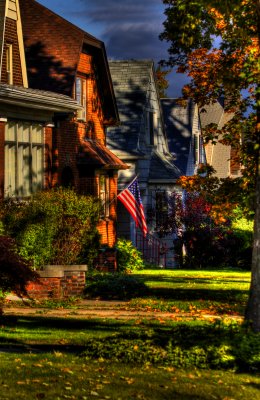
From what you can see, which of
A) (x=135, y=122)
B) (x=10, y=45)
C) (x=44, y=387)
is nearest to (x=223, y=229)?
(x=135, y=122)

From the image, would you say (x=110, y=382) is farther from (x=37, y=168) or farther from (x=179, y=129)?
(x=179, y=129)

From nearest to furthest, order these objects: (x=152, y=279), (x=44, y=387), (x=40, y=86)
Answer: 1. (x=44, y=387)
2. (x=152, y=279)
3. (x=40, y=86)

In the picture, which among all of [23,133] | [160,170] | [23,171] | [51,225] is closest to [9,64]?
[23,133]

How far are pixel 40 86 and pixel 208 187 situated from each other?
10487 mm

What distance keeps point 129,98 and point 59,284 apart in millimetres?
23285

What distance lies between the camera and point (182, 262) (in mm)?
44031

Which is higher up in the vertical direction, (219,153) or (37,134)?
(219,153)

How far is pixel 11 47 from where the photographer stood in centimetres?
2933

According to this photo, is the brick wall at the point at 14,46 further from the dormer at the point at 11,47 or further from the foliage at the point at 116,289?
the foliage at the point at 116,289

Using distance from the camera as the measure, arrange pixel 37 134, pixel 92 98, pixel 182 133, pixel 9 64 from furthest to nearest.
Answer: pixel 182 133 < pixel 92 98 < pixel 37 134 < pixel 9 64

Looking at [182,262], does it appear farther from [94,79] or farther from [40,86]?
[40,86]

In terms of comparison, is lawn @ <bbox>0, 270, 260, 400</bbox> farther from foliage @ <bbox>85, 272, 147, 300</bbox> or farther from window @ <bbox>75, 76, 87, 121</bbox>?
window @ <bbox>75, 76, 87, 121</bbox>

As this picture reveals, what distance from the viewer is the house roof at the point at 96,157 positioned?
3484cm

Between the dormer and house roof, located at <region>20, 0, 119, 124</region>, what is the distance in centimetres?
326
